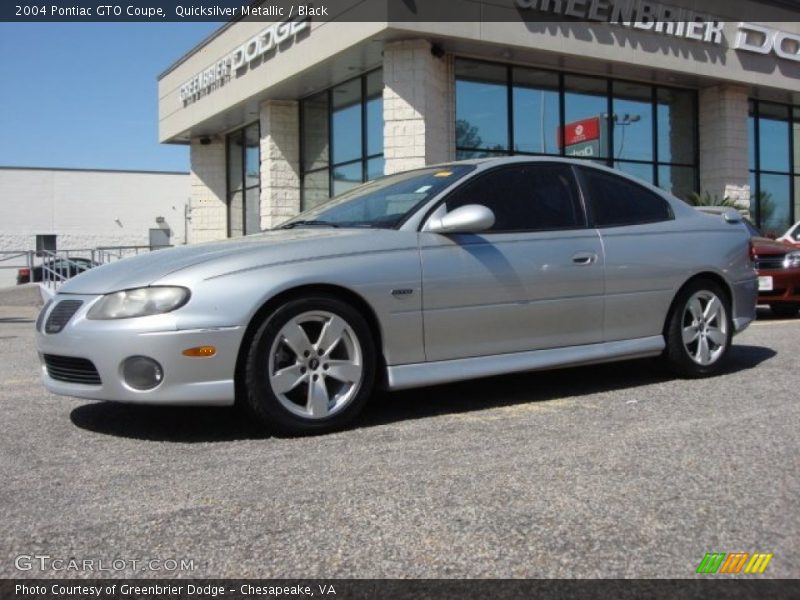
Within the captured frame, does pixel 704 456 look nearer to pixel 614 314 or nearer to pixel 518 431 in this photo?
pixel 518 431

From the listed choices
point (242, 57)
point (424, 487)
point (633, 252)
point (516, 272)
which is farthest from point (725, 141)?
point (424, 487)

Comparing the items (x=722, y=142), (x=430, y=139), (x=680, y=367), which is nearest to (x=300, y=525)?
(x=680, y=367)

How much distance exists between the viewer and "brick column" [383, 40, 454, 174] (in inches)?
510

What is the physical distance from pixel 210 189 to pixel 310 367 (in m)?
18.6

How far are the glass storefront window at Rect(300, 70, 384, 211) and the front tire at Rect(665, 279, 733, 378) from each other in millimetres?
9536

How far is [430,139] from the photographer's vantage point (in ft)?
43.2

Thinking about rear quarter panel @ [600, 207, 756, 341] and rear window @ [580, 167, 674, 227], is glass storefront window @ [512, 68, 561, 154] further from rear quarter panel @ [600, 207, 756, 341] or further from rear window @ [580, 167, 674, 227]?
rear window @ [580, 167, 674, 227]

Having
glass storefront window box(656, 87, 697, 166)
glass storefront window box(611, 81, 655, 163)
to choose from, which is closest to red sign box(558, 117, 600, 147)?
glass storefront window box(611, 81, 655, 163)

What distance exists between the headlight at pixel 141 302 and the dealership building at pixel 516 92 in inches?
376

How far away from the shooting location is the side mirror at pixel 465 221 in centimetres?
418

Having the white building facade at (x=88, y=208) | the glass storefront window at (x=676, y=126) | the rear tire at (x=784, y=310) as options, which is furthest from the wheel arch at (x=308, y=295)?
the white building facade at (x=88, y=208)

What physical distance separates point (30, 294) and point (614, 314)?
1710 cm

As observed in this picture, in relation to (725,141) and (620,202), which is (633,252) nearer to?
(620,202)

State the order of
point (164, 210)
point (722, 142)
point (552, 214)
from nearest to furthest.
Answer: point (552, 214) → point (722, 142) → point (164, 210)
